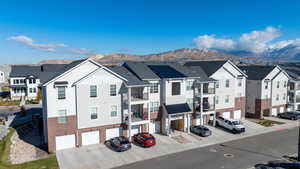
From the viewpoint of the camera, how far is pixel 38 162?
1875 centimetres

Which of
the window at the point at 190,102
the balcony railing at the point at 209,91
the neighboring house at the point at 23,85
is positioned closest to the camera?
the window at the point at 190,102

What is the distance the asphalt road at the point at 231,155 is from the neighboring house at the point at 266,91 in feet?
41.1

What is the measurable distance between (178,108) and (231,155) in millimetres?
9273

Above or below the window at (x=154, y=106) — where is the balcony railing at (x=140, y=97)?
above

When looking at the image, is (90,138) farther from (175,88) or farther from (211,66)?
(211,66)

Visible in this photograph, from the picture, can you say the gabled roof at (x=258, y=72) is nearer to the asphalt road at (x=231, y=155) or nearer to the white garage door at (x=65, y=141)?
the asphalt road at (x=231, y=155)

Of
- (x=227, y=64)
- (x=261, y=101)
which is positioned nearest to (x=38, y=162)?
(x=227, y=64)

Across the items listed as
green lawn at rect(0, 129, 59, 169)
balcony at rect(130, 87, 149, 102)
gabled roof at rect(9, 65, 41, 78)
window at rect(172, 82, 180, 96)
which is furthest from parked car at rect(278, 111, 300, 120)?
gabled roof at rect(9, 65, 41, 78)

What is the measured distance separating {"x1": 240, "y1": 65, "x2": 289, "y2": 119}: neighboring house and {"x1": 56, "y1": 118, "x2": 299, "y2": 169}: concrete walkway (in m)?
11.6

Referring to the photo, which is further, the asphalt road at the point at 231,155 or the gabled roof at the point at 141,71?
the gabled roof at the point at 141,71

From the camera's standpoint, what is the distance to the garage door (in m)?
23.0

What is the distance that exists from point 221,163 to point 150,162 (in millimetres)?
6886

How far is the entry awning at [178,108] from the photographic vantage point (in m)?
26.7

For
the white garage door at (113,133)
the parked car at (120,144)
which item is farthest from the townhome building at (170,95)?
the parked car at (120,144)
